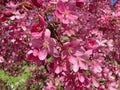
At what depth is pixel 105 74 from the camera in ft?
9.41

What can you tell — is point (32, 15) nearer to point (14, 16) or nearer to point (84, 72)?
point (14, 16)

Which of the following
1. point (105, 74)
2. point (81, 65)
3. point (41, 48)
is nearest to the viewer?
point (41, 48)

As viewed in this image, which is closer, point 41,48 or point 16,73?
point 41,48

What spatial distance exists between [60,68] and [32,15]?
1.37ft

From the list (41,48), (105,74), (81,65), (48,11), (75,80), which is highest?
(48,11)

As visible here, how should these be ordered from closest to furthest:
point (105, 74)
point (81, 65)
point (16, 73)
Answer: point (81, 65) < point (105, 74) < point (16, 73)

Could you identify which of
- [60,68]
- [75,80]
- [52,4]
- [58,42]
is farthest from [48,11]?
[75,80]

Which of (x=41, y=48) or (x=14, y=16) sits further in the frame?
(x=14, y=16)

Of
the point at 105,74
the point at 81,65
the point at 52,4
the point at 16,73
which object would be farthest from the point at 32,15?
the point at 16,73

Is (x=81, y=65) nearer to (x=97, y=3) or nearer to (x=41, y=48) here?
(x=41, y=48)

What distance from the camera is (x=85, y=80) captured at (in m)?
2.12

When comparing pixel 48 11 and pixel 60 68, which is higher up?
pixel 48 11

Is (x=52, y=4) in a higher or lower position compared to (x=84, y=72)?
higher

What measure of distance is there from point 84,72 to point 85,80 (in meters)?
0.10
